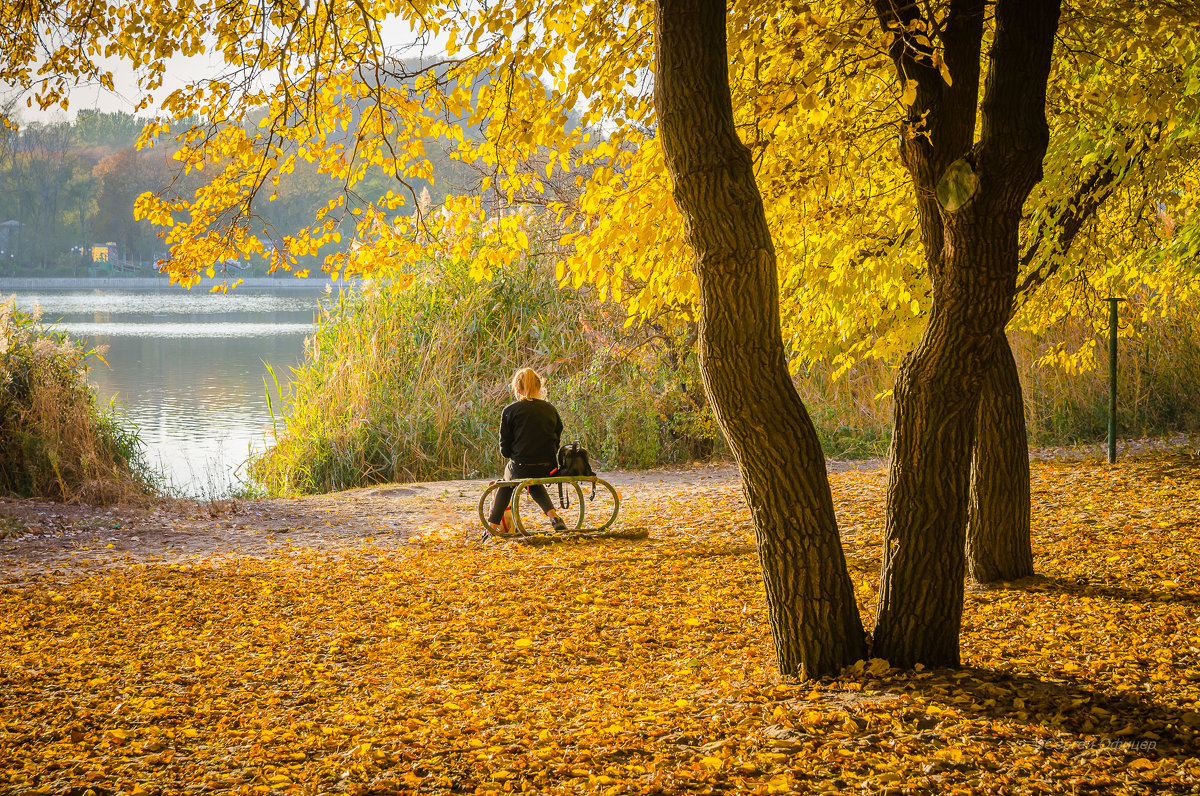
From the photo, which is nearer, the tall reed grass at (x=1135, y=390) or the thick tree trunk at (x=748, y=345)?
the thick tree trunk at (x=748, y=345)

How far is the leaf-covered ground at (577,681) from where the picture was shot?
3.03 metres

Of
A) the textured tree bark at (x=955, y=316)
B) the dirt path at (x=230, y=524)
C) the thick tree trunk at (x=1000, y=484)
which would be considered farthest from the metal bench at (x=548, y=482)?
the textured tree bark at (x=955, y=316)

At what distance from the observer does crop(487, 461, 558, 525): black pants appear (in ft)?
24.3

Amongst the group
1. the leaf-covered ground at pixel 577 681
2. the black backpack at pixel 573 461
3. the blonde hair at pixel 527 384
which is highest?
the blonde hair at pixel 527 384

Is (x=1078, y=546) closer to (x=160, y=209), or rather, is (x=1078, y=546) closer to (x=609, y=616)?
(x=609, y=616)

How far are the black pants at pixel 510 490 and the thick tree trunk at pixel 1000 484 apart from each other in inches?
133

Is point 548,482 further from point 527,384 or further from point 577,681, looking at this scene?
point 577,681

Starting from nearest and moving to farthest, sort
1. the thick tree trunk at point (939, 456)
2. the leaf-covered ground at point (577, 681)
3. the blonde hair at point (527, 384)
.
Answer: the leaf-covered ground at point (577, 681), the thick tree trunk at point (939, 456), the blonde hair at point (527, 384)

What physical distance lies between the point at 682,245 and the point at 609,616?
2.03 metres

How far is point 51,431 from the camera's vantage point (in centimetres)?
905

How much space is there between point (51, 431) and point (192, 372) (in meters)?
15.7

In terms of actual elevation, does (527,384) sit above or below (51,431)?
above

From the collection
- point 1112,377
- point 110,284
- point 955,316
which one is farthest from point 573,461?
point 110,284

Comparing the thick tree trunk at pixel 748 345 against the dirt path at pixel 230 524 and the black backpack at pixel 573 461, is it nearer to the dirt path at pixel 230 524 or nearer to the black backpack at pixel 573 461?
the black backpack at pixel 573 461
